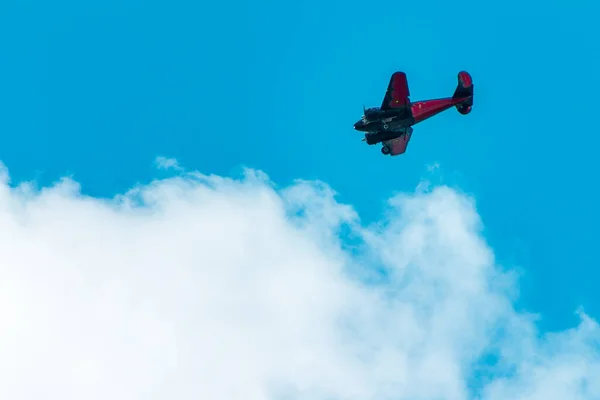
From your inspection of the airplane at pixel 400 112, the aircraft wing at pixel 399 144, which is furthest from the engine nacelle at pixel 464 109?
the aircraft wing at pixel 399 144

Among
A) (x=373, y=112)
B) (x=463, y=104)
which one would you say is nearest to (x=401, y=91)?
(x=373, y=112)

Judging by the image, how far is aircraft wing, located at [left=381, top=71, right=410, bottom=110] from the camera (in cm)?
13050

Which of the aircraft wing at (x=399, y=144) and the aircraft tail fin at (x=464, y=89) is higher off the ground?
the aircraft tail fin at (x=464, y=89)

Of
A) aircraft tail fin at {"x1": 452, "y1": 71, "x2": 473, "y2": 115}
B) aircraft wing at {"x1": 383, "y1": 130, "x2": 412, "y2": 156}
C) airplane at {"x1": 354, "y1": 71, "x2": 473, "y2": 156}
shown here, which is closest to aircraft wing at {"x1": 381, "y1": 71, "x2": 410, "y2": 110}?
airplane at {"x1": 354, "y1": 71, "x2": 473, "y2": 156}

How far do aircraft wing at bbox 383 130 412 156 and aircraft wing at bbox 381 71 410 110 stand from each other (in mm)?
6249

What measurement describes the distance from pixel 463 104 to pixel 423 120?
7017 millimetres

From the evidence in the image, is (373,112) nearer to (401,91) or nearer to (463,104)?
(401,91)

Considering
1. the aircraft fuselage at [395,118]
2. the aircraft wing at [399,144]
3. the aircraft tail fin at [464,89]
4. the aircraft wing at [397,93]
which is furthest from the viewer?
the aircraft tail fin at [464,89]

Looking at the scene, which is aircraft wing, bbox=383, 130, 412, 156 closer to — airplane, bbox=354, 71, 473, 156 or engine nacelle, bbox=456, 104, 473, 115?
airplane, bbox=354, 71, 473, 156

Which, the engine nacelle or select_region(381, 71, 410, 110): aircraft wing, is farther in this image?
the engine nacelle

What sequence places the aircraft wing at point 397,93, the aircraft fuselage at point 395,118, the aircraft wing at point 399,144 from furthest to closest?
the aircraft wing at point 399,144 < the aircraft fuselage at point 395,118 < the aircraft wing at point 397,93

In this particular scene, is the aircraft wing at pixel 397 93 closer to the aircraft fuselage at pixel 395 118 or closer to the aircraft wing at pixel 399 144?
the aircraft fuselage at pixel 395 118

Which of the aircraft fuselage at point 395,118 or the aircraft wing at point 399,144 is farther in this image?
the aircraft wing at point 399,144

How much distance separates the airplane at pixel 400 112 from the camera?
13188 centimetres
